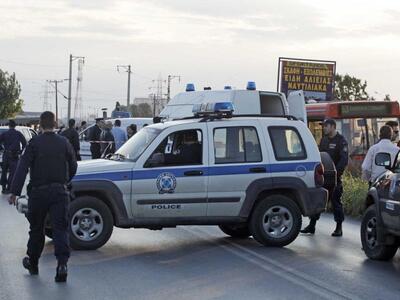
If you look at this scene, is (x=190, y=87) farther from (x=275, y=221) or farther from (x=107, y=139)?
(x=275, y=221)

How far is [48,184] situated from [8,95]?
90249mm

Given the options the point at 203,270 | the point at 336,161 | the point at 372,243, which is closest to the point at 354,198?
the point at 336,161

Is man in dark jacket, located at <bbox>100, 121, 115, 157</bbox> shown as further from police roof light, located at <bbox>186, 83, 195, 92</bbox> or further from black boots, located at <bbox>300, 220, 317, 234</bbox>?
black boots, located at <bbox>300, 220, 317, 234</bbox>

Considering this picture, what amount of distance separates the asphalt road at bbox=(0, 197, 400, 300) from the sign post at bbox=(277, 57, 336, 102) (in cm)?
2270

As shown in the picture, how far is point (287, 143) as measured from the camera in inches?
433

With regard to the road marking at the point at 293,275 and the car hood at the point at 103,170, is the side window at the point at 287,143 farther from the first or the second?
the car hood at the point at 103,170

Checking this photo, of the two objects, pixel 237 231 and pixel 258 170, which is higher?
pixel 258 170

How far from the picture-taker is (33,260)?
8.43m

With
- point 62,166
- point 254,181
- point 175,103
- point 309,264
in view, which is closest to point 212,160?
point 254,181

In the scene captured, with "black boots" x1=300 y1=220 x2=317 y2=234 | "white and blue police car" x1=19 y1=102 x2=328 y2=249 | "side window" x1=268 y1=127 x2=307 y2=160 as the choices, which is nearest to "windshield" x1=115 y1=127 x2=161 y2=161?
"white and blue police car" x1=19 y1=102 x2=328 y2=249

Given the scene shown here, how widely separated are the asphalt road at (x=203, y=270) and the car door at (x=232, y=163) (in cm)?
64

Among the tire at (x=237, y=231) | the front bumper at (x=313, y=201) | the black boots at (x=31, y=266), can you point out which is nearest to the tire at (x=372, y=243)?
the front bumper at (x=313, y=201)

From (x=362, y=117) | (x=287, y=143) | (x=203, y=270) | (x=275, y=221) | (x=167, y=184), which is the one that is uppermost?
(x=362, y=117)

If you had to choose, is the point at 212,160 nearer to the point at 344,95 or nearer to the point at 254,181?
the point at 254,181
